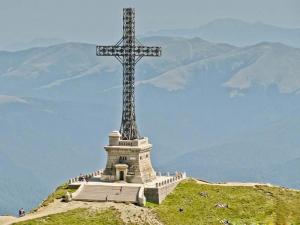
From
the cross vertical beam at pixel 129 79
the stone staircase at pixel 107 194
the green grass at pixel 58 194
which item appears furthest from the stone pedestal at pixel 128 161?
the stone staircase at pixel 107 194

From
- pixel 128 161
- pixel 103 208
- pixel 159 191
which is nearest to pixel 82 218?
pixel 103 208

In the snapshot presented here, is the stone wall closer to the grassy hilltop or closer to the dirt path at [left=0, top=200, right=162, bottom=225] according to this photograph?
the grassy hilltop

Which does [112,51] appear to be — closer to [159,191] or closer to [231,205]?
[159,191]

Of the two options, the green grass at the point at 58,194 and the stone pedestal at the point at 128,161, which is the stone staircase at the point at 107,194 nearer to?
the green grass at the point at 58,194

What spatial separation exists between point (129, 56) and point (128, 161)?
560 inches

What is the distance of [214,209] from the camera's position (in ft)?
343

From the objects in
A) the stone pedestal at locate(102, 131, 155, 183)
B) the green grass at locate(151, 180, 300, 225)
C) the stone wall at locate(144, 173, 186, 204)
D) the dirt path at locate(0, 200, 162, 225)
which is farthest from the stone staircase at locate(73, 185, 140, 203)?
Result: the stone pedestal at locate(102, 131, 155, 183)

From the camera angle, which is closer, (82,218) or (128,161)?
(82,218)

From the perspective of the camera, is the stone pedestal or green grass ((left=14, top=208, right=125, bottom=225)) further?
the stone pedestal

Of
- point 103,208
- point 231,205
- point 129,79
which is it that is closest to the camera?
point 103,208

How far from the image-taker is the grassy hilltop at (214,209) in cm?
9656

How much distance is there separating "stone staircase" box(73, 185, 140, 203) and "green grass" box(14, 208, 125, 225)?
5456 mm

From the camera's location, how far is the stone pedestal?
11281 cm

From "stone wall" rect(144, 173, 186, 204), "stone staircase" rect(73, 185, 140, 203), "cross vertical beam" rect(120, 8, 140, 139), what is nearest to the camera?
"stone staircase" rect(73, 185, 140, 203)
